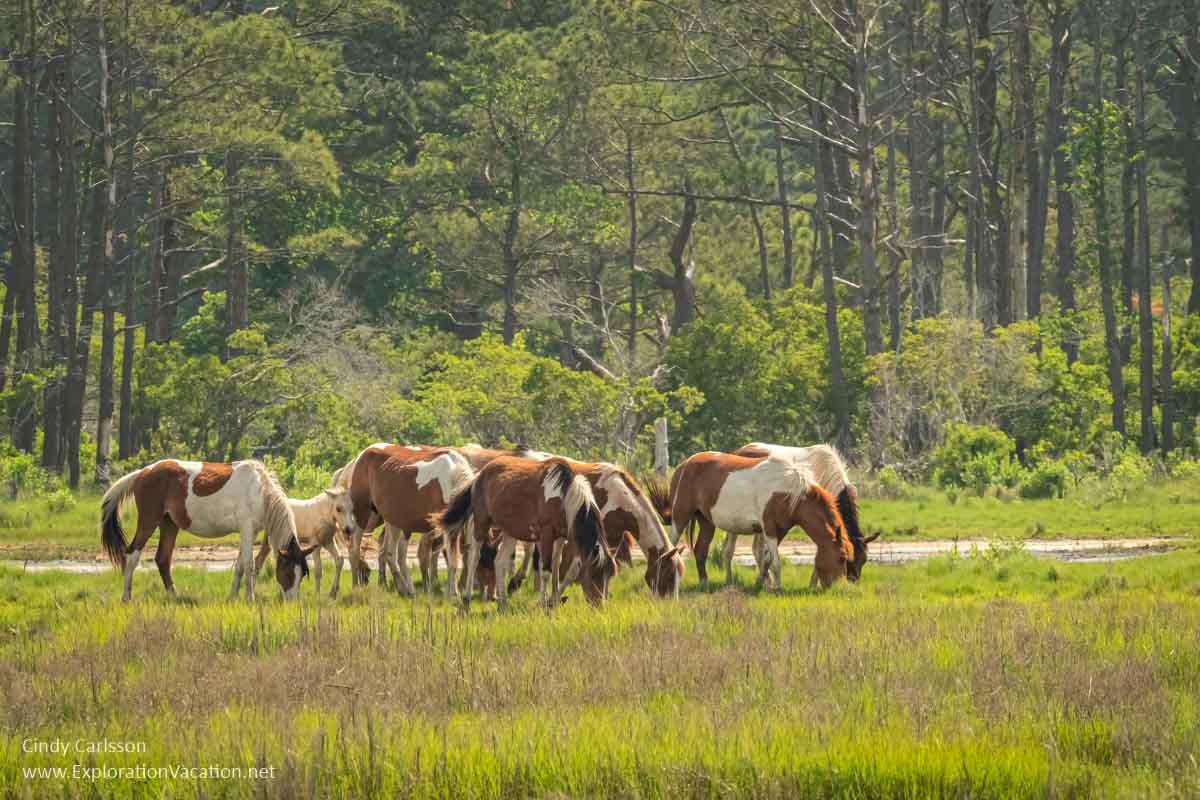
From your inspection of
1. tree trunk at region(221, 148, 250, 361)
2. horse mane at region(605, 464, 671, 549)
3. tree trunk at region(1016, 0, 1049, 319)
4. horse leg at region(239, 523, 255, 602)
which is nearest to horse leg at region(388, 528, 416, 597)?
horse leg at region(239, 523, 255, 602)

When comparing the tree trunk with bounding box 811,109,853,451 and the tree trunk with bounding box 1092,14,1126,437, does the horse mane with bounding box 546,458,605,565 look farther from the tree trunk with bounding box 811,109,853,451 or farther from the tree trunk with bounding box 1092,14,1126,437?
the tree trunk with bounding box 1092,14,1126,437

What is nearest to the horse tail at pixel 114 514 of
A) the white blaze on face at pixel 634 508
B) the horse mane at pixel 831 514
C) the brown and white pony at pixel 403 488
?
the brown and white pony at pixel 403 488

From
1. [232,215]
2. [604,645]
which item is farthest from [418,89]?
[604,645]

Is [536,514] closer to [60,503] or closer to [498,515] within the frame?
[498,515]

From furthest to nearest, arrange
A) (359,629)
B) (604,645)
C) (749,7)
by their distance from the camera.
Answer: (749,7) < (359,629) < (604,645)

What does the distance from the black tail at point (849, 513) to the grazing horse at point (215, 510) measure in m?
5.98

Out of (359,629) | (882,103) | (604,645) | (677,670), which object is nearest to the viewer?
(677,670)

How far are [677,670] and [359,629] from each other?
332 centimetres

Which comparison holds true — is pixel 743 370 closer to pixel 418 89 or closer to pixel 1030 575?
pixel 418 89

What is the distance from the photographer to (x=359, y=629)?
13602mm

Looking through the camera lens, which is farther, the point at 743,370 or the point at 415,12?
the point at 415,12

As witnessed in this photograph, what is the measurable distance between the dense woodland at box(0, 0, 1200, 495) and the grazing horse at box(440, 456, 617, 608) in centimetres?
1766

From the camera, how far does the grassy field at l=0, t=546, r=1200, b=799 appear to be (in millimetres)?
8547

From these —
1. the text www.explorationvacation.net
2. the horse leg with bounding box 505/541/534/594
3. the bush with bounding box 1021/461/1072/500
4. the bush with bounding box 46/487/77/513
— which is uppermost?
the bush with bounding box 1021/461/1072/500
